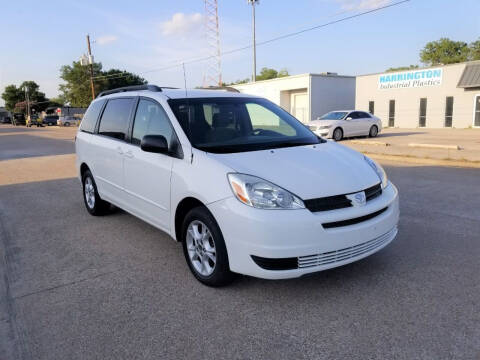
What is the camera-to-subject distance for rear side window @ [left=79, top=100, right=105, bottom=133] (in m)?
6.09

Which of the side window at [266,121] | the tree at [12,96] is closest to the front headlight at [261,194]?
the side window at [266,121]

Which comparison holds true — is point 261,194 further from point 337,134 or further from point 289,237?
point 337,134

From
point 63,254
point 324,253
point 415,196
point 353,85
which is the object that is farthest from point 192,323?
point 353,85

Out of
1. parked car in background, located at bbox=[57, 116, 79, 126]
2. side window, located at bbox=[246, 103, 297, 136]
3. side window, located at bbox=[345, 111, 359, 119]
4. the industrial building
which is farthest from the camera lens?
parked car in background, located at bbox=[57, 116, 79, 126]

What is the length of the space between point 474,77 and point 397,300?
2970 cm

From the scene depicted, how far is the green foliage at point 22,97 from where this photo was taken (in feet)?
339

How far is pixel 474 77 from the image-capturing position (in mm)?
27844

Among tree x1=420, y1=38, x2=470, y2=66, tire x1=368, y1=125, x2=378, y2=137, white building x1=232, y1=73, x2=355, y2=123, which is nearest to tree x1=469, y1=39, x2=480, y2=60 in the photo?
tree x1=420, y1=38, x2=470, y2=66

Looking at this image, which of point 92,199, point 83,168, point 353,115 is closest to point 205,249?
point 92,199

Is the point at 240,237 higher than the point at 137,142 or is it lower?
lower

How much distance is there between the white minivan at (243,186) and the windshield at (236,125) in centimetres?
1

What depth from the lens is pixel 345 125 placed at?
65.7 ft

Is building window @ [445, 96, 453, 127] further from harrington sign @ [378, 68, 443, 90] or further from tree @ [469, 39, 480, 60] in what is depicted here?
tree @ [469, 39, 480, 60]

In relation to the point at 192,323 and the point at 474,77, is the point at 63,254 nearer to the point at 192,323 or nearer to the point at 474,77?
the point at 192,323
